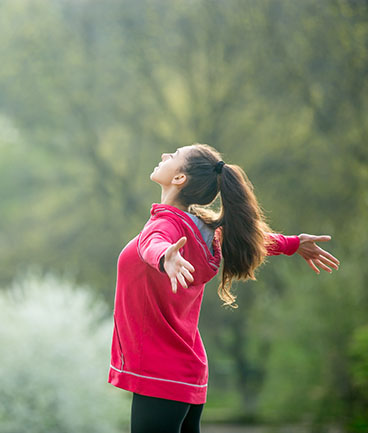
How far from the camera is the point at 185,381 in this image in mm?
1864

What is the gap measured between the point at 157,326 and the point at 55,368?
341cm

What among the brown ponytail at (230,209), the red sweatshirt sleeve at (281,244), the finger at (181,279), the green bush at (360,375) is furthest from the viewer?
the green bush at (360,375)

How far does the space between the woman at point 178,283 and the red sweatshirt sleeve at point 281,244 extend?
0.21 m

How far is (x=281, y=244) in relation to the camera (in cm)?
224

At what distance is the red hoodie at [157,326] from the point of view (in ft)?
6.01

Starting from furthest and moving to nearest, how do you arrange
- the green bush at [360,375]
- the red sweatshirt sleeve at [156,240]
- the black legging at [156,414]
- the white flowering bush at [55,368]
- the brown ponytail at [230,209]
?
1. the green bush at [360,375]
2. the white flowering bush at [55,368]
3. the brown ponytail at [230,209]
4. the black legging at [156,414]
5. the red sweatshirt sleeve at [156,240]

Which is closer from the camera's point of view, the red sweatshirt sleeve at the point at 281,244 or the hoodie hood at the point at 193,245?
the hoodie hood at the point at 193,245

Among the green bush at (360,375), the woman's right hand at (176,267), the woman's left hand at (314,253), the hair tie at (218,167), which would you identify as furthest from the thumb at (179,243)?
the green bush at (360,375)

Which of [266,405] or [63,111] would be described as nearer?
[266,405]

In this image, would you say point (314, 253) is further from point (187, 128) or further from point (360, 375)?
point (187, 128)

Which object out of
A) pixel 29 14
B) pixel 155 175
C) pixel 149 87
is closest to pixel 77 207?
pixel 149 87

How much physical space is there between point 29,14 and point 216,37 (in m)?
3.41

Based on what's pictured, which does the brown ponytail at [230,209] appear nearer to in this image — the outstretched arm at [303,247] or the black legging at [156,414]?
the outstretched arm at [303,247]

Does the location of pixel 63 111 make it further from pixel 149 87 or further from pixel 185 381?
pixel 185 381
